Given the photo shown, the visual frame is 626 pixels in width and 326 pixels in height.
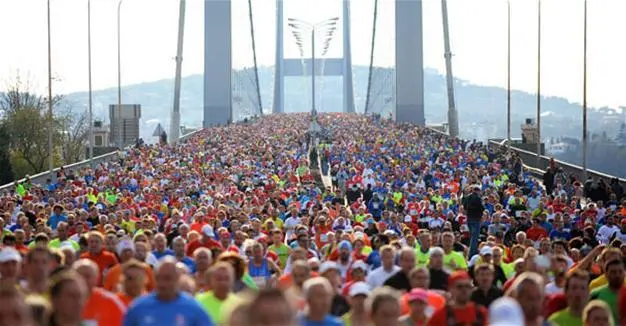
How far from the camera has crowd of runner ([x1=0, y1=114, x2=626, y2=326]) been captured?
841 cm

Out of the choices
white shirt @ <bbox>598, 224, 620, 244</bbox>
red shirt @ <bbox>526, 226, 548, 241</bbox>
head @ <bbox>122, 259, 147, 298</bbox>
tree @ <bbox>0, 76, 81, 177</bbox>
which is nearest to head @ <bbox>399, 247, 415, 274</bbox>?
head @ <bbox>122, 259, 147, 298</bbox>

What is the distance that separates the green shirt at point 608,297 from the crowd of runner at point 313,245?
14 mm

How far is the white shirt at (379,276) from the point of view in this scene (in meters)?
12.6

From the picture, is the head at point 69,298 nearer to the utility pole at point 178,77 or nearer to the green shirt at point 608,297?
the green shirt at point 608,297

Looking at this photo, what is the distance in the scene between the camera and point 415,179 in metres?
38.9

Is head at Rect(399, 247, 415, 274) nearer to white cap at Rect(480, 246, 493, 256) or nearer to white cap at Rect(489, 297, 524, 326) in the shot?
white cap at Rect(480, 246, 493, 256)

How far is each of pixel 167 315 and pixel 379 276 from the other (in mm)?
4675

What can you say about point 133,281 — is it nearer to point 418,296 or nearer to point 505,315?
point 418,296

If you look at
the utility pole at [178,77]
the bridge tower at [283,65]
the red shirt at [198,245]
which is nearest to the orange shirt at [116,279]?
the red shirt at [198,245]

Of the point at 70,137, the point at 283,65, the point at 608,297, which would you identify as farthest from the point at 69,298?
the point at 283,65

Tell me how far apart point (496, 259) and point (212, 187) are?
21.7 meters

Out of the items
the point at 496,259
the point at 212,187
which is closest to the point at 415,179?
the point at 212,187

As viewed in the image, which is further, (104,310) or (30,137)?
(30,137)

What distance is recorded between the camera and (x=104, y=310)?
9070 mm
